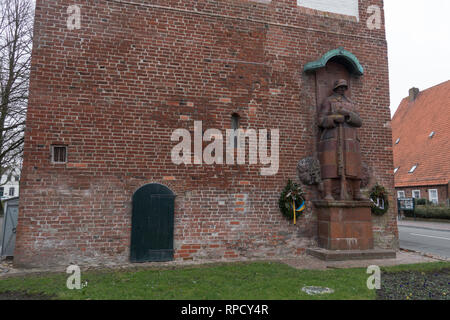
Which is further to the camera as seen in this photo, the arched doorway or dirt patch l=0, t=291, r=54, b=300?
the arched doorway

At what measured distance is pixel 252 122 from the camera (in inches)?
310

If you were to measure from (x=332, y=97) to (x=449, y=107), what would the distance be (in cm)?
2030

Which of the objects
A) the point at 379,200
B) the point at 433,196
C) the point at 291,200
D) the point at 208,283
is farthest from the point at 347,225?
the point at 433,196

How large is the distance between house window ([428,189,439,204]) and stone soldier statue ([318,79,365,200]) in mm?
16267

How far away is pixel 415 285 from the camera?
5203 mm

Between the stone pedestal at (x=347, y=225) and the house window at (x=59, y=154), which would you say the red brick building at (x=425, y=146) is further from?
the house window at (x=59, y=154)

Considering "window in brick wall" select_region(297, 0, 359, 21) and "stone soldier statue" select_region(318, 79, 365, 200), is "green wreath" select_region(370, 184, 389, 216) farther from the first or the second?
"window in brick wall" select_region(297, 0, 359, 21)

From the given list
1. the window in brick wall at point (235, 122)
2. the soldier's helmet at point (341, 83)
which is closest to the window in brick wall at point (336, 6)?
the soldier's helmet at point (341, 83)

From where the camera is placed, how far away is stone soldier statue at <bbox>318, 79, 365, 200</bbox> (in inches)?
305

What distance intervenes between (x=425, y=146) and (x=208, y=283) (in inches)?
918

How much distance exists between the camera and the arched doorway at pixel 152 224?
6.84 metres

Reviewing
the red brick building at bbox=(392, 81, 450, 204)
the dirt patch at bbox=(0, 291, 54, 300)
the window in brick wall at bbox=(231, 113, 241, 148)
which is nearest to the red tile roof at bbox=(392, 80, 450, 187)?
the red brick building at bbox=(392, 81, 450, 204)

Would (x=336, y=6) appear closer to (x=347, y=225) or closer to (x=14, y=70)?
(x=347, y=225)

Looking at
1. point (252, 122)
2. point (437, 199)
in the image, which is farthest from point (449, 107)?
point (252, 122)
